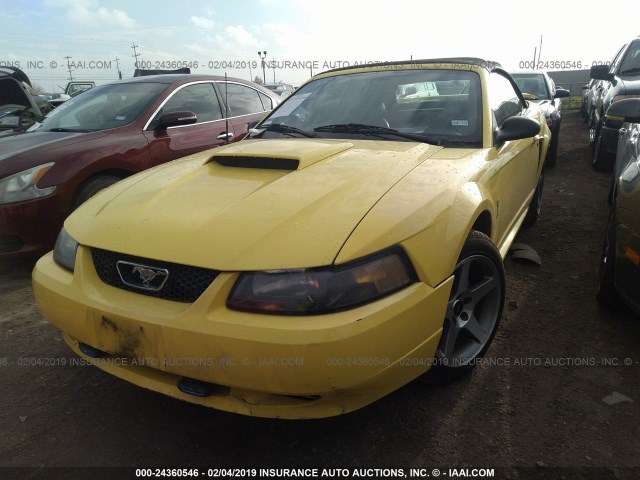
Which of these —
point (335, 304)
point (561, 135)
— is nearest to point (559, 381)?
point (335, 304)

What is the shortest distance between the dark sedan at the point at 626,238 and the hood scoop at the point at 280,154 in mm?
1472

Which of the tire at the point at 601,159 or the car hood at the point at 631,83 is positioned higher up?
the car hood at the point at 631,83

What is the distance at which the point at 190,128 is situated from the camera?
462 cm

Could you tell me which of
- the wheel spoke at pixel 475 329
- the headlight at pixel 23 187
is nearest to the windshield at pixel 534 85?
the wheel spoke at pixel 475 329

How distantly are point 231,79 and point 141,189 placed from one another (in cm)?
368

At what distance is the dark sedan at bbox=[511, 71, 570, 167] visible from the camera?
655 centimetres

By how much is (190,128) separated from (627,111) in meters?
3.75

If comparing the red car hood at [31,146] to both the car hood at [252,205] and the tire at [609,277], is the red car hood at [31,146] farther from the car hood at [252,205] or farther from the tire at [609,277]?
the tire at [609,277]

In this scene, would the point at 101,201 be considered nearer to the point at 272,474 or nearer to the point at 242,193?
the point at 242,193

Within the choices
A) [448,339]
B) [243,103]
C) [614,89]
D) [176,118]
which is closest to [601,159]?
[614,89]

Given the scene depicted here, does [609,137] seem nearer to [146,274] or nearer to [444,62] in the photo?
[444,62]

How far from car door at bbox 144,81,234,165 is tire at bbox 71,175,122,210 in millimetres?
475

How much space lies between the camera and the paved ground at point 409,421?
1760mm

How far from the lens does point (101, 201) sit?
7.23 ft
